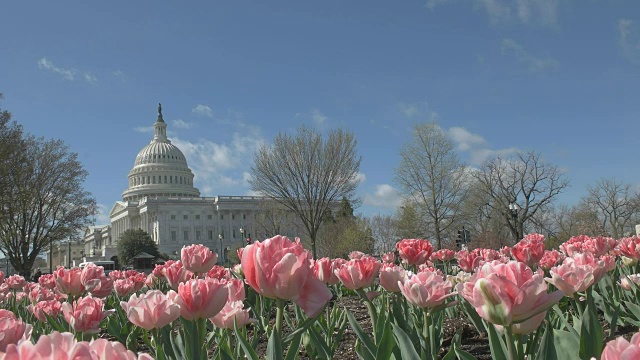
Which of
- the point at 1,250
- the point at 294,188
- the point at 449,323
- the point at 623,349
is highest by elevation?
the point at 294,188

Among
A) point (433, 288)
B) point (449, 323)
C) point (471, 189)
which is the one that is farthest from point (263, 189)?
point (433, 288)

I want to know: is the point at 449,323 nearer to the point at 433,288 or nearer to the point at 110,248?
the point at 433,288

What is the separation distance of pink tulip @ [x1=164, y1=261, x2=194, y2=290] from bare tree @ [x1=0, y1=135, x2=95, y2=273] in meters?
24.4

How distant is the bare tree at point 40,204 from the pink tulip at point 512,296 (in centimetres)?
2691

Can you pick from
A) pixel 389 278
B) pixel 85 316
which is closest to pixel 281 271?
pixel 389 278

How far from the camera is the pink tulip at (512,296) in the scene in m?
1.30

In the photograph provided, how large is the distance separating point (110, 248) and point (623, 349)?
90.2 meters

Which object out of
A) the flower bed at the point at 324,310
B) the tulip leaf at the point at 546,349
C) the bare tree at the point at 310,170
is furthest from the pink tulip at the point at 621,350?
the bare tree at the point at 310,170

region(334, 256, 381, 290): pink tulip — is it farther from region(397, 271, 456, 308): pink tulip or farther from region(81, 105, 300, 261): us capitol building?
region(81, 105, 300, 261): us capitol building

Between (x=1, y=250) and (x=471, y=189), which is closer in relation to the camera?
(x=1, y=250)

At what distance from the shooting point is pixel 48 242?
2947cm

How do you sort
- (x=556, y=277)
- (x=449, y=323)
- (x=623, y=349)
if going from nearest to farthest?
(x=623, y=349) < (x=556, y=277) < (x=449, y=323)

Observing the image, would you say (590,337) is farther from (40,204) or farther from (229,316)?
(40,204)

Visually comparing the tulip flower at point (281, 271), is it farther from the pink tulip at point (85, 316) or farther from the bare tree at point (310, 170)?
the bare tree at point (310, 170)
